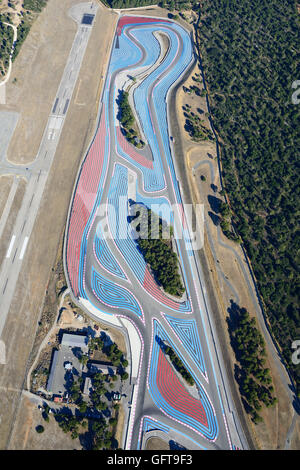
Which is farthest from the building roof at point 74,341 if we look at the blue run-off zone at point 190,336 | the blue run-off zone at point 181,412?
the blue run-off zone at point 190,336

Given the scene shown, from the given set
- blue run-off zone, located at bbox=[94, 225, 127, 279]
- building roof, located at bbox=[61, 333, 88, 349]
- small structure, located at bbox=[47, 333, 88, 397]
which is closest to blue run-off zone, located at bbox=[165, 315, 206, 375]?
blue run-off zone, located at bbox=[94, 225, 127, 279]

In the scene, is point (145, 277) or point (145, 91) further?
point (145, 91)

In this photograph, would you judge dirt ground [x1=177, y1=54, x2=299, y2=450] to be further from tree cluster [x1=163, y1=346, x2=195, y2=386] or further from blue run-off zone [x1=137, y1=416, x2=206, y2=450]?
blue run-off zone [x1=137, y1=416, x2=206, y2=450]

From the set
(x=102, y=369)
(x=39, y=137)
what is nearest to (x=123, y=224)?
(x=102, y=369)

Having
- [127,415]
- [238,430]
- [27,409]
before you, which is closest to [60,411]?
[27,409]

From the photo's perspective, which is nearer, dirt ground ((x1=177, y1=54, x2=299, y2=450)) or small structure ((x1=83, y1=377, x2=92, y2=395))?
small structure ((x1=83, y1=377, x2=92, y2=395))

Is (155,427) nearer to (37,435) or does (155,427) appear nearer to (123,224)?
(37,435)
